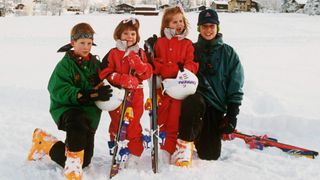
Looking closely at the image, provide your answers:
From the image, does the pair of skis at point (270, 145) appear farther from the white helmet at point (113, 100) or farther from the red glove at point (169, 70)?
the white helmet at point (113, 100)

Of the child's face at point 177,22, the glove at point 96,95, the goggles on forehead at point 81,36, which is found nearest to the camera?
the glove at point 96,95

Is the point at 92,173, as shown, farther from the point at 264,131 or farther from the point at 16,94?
the point at 16,94

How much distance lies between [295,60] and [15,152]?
10.3 metres

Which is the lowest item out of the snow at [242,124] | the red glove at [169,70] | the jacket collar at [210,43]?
the snow at [242,124]

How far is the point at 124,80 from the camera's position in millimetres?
3691

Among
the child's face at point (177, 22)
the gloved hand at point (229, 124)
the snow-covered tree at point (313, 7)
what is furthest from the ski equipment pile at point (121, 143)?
the snow-covered tree at point (313, 7)

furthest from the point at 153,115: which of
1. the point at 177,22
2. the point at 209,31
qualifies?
the point at 209,31

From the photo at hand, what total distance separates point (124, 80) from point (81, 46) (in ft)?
1.91

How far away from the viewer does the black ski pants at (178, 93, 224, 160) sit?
3846 mm

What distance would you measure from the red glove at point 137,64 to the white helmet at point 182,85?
13.2 inches

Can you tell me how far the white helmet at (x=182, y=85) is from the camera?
12.6ft

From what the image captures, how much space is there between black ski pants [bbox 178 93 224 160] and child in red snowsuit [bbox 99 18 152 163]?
0.46m

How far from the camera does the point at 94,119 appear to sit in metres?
3.86

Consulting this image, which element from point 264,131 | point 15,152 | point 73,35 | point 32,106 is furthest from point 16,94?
point 264,131
